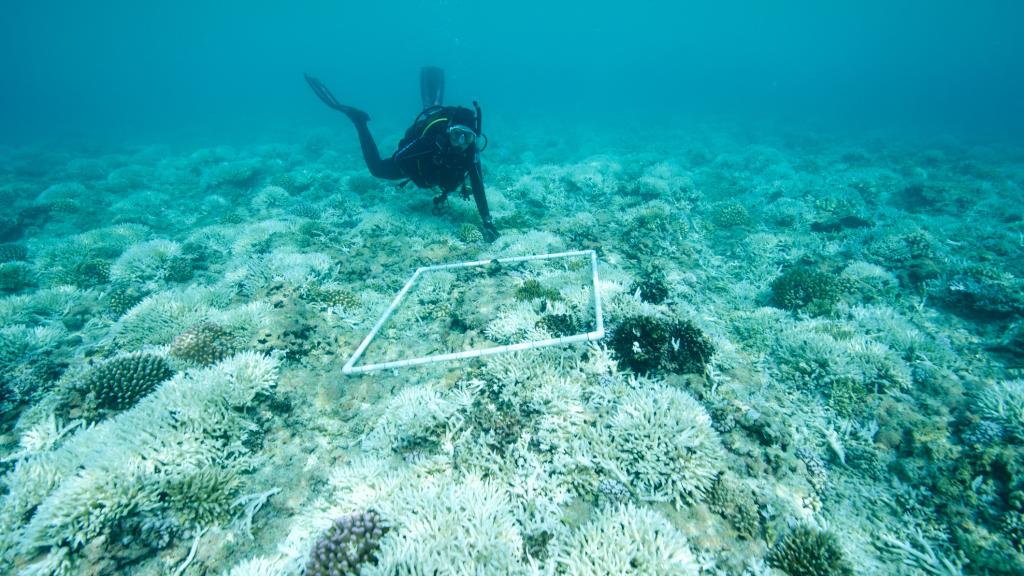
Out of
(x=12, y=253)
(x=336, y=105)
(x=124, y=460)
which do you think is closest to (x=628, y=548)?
(x=124, y=460)

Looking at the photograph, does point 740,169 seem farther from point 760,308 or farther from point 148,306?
point 148,306

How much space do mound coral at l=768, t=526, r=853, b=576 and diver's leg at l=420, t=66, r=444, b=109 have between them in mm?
17806

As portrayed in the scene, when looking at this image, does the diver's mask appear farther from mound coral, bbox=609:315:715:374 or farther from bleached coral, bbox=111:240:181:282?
bleached coral, bbox=111:240:181:282

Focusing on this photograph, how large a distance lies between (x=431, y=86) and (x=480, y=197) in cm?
989

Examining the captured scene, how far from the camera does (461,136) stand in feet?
27.6

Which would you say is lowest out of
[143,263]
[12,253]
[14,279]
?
[143,263]

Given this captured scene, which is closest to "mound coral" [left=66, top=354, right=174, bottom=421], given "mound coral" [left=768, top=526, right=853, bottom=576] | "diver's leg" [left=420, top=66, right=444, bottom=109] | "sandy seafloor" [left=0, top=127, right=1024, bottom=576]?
"sandy seafloor" [left=0, top=127, right=1024, bottom=576]

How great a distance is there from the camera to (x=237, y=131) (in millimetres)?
43094

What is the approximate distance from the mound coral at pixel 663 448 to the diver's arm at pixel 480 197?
22.3 ft

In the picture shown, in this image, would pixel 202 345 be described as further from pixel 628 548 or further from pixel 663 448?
pixel 663 448

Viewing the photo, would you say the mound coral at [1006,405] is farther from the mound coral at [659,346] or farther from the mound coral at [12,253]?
the mound coral at [12,253]

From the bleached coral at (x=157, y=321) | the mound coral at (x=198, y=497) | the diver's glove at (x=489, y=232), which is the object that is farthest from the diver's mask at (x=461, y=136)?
the mound coral at (x=198, y=497)

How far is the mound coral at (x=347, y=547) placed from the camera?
2.88m

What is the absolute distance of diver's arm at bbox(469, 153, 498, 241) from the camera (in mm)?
9461
